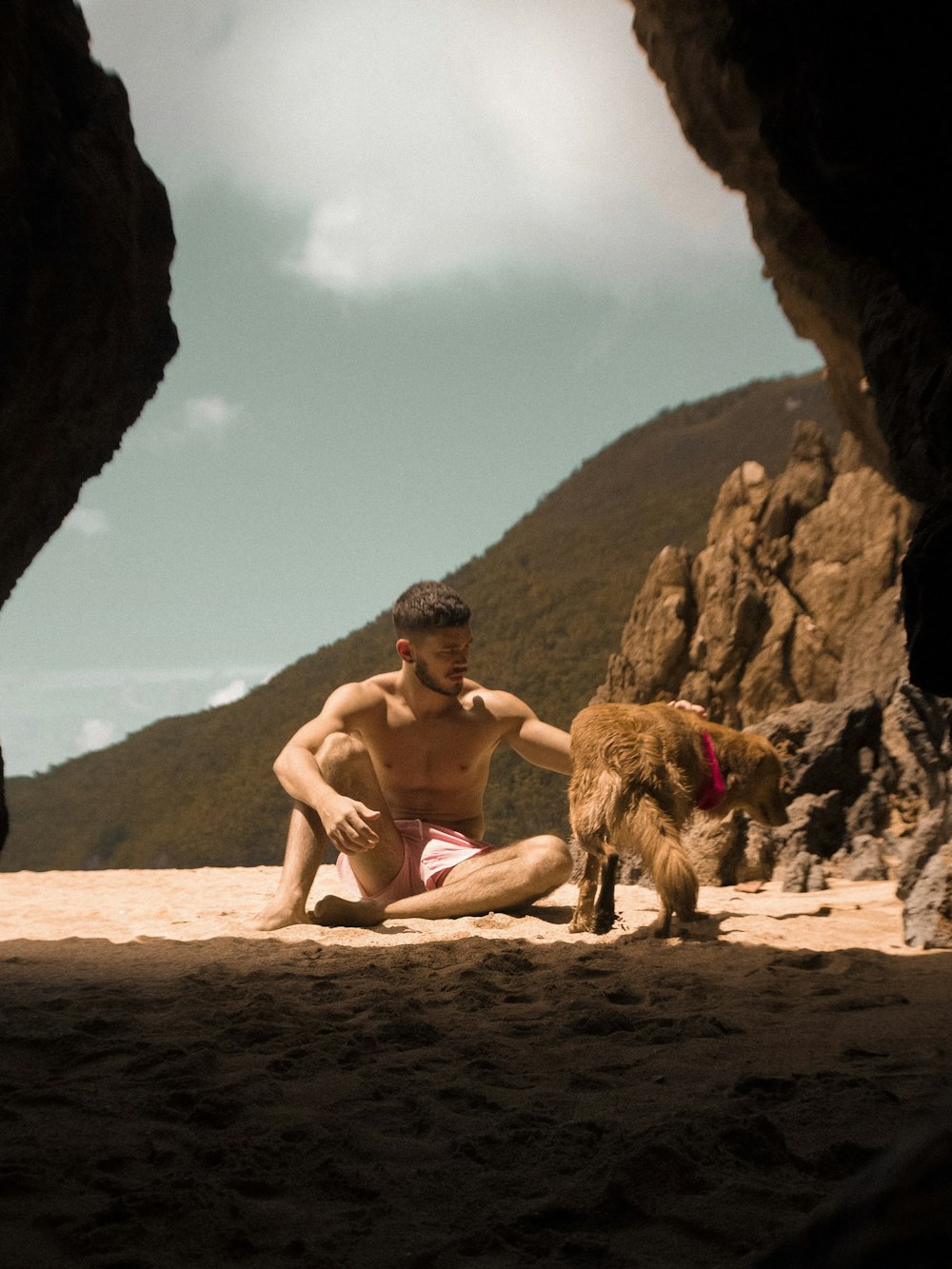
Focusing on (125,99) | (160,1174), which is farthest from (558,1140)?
(125,99)

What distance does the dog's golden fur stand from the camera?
15.0 feet

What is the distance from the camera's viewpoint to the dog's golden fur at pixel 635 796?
4582mm

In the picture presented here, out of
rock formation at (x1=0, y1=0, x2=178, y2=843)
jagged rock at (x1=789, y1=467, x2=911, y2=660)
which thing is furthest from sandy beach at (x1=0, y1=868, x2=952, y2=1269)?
jagged rock at (x1=789, y1=467, x2=911, y2=660)

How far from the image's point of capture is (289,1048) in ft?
9.04

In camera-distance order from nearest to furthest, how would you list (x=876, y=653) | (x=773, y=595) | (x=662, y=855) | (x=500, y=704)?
(x=662, y=855)
(x=500, y=704)
(x=876, y=653)
(x=773, y=595)

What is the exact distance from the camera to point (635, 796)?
15.5ft

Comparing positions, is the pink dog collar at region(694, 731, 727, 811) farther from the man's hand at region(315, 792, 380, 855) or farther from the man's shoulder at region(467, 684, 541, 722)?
the man's hand at region(315, 792, 380, 855)

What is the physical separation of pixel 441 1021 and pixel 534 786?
16145mm

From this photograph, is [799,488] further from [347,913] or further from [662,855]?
[347,913]

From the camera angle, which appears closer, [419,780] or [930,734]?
[930,734]

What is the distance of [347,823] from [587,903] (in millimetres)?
1283

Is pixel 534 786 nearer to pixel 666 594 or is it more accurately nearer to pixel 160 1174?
pixel 666 594

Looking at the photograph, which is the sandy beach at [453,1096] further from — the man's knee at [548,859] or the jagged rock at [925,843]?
the man's knee at [548,859]

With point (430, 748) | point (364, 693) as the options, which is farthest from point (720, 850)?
point (364, 693)
